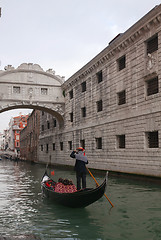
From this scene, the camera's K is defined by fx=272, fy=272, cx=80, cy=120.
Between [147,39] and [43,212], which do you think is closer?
[43,212]

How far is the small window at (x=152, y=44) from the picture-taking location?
13047 mm

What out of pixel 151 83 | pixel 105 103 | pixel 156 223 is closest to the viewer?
pixel 156 223

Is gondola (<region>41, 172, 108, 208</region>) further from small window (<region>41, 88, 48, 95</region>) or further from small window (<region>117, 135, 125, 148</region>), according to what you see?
small window (<region>41, 88, 48, 95</region>)

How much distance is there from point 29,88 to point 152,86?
1251cm

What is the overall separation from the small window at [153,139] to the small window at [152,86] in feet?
6.38

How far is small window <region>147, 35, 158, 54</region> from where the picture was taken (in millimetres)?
13047

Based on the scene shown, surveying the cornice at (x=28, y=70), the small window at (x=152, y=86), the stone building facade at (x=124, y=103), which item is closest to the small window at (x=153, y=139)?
the stone building facade at (x=124, y=103)

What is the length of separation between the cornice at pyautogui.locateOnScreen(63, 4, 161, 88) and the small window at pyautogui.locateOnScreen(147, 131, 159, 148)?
506 cm

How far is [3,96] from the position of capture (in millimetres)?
22281

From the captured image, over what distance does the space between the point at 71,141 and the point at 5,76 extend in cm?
767

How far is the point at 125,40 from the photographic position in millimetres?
14961

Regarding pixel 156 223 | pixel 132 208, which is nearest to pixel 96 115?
pixel 132 208

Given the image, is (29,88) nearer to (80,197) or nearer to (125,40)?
(125,40)

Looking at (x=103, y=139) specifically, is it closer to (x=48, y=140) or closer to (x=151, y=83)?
(x=151, y=83)
